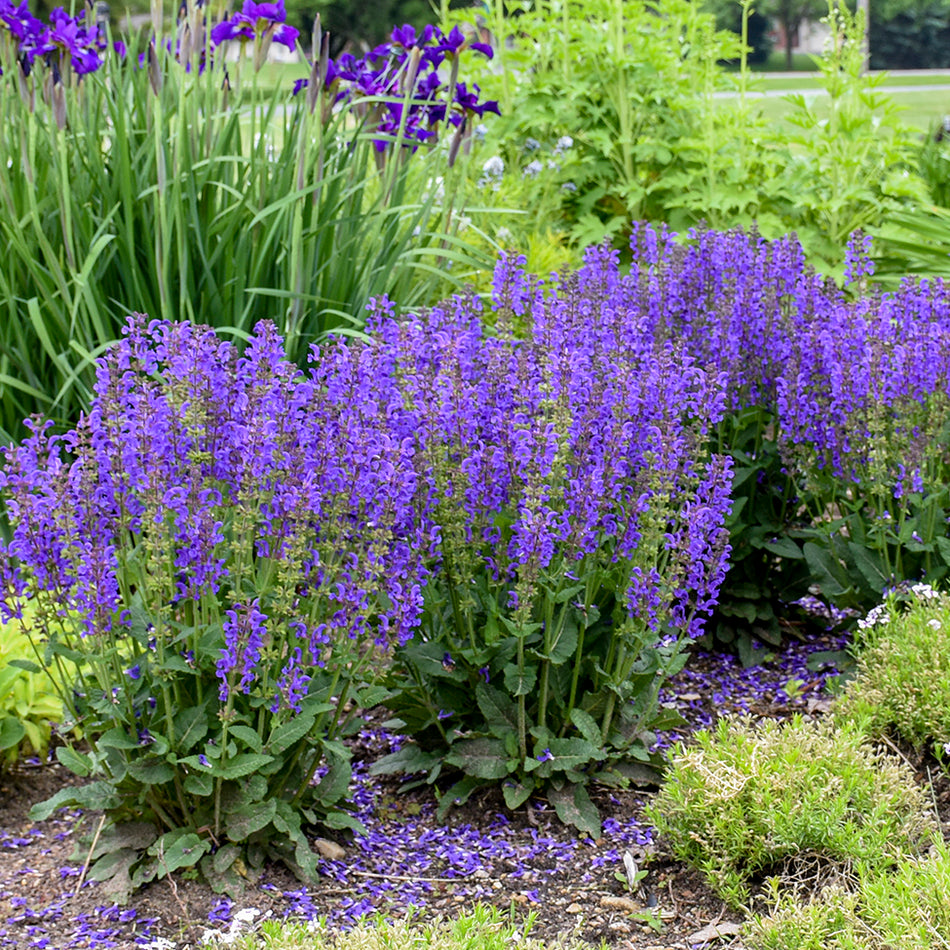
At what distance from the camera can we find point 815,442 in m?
4.04

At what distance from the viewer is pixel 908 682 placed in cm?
323

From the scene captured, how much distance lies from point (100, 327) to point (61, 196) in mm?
487

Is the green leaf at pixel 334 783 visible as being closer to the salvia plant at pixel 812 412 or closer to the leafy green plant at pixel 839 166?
the salvia plant at pixel 812 412

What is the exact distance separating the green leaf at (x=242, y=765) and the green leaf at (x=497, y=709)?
68cm

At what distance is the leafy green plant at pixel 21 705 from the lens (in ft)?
10.5

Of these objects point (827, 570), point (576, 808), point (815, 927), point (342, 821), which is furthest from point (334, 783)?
point (827, 570)

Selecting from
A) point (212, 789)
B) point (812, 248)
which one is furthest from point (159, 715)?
point (812, 248)

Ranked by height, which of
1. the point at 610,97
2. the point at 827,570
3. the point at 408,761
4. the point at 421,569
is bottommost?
the point at 408,761

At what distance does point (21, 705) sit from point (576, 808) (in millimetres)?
1582

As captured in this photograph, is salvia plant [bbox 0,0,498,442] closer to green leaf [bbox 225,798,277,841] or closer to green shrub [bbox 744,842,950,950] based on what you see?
green leaf [bbox 225,798,277,841]

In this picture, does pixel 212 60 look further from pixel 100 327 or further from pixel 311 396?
pixel 311 396

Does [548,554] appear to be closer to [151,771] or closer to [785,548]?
[151,771]

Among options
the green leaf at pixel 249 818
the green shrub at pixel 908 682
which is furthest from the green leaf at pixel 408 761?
the green shrub at pixel 908 682

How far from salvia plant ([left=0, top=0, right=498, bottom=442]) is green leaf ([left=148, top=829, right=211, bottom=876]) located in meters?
1.74
